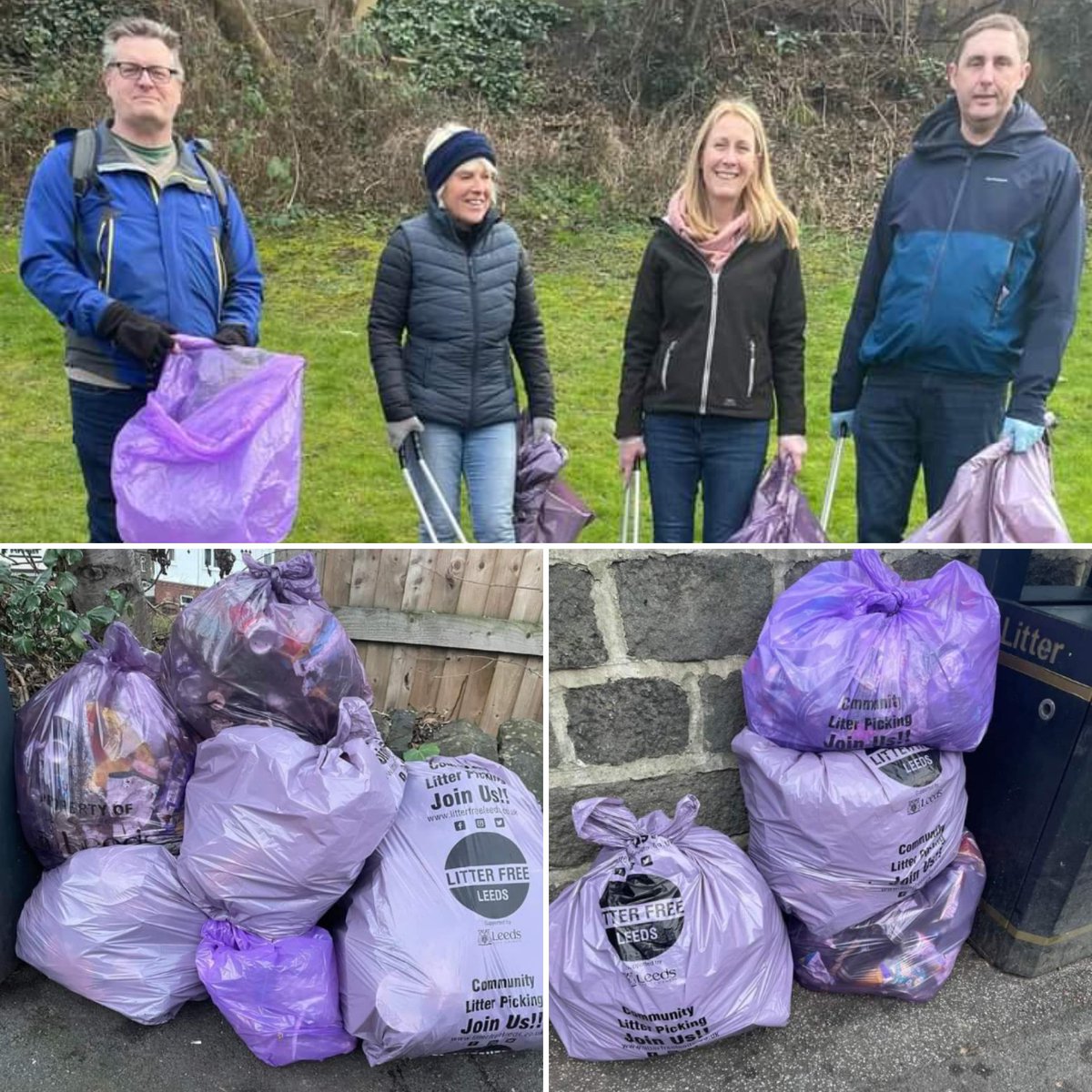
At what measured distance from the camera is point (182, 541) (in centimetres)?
261

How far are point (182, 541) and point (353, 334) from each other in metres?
2.96

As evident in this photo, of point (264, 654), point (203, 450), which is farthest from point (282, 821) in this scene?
point (203, 450)

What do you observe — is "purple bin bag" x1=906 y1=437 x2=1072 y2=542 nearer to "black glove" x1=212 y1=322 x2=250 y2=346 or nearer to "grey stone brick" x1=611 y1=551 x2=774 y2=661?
"grey stone brick" x1=611 y1=551 x2=774 y2=661

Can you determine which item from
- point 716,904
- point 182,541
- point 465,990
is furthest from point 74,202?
point 716,904

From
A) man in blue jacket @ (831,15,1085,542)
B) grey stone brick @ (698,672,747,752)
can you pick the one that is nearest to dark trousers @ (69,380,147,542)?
grey stone brick @ (698,672,747,752)

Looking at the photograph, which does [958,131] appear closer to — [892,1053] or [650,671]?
[650,671]

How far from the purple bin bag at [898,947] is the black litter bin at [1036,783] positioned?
0.43 ft

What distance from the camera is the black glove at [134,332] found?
2529 millimetres

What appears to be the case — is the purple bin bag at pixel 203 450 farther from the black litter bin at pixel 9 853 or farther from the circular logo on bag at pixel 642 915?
the circular logo on bag at pixel 642 915

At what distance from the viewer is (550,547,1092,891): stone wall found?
7.52 feet

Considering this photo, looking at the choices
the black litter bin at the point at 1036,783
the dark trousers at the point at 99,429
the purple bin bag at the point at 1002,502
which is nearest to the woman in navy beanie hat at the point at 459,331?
the dark trousers at the point at 99,429

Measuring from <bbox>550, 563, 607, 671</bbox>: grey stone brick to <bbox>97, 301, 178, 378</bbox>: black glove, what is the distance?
3.73ft

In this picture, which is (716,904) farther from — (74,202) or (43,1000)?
(74,202)

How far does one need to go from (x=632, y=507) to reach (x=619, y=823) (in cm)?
114
